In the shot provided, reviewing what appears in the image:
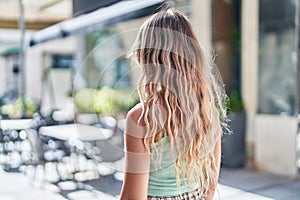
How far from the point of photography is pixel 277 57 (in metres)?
3.65

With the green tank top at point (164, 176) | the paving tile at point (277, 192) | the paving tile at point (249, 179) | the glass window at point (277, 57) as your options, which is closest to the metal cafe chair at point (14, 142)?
the green tank top at point (164, 176)

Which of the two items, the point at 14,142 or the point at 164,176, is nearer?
the point at 164,176

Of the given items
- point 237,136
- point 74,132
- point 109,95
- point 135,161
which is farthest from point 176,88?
point 237,136

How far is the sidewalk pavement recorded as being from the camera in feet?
6.47

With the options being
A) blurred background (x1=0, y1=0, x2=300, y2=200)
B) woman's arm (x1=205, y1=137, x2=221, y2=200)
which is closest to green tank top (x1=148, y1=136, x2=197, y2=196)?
woman's arm (x1=205, y1=137, x2=221, y2=200)

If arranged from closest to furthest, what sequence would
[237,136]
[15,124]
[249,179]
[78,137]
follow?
[15,124]
[78,137]
[249,179]
[237,136]

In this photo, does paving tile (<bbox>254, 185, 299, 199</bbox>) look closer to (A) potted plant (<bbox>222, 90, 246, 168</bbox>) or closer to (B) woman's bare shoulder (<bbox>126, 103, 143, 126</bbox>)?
(A) potted plant (<bbox>222, 90, 246, 168</bbox>)

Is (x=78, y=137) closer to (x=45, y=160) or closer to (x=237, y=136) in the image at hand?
(x=45, y=160)

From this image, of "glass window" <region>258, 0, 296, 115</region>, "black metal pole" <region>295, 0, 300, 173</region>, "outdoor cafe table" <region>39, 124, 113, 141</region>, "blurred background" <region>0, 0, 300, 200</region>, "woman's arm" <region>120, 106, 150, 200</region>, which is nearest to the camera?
"woman's arm" <region>120, 106, 150, 200</region>

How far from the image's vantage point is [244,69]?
3.87 metres

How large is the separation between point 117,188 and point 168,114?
3.38 ft

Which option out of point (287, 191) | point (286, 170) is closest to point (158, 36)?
point (287, 191)

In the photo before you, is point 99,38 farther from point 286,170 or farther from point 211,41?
point 286,170

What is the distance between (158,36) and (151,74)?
0.28 feet
